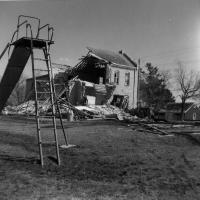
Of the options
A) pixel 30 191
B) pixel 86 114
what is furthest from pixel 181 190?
pixel 86 114

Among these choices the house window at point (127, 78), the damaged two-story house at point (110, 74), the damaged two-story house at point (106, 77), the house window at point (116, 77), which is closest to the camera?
the damaged two-story house at point (106, 77)

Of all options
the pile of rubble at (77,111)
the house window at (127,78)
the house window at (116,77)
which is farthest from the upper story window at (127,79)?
the pile of rubble at (77,111)

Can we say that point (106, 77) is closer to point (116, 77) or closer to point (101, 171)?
point (116, 77)

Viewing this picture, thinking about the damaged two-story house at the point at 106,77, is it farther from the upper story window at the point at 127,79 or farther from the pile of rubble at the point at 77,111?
the pile of rubble at the point at 77,111

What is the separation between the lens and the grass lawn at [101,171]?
7.19 m

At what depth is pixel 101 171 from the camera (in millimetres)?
9188

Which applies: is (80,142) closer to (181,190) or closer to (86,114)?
(181,190)

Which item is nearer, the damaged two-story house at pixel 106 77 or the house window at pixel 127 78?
the damaged two-story house at pixel 106 77

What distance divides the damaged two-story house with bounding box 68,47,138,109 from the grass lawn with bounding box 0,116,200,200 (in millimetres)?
28122

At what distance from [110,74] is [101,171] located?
3425 centimetres

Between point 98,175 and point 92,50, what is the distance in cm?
3678

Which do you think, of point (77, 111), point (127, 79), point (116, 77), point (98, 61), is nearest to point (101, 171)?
point (77, 111)

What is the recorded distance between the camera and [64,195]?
691 cm

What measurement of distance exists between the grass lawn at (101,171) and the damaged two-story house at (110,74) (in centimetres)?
2812
